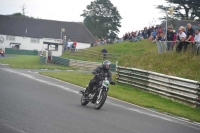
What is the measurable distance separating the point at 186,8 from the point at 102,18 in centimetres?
4872

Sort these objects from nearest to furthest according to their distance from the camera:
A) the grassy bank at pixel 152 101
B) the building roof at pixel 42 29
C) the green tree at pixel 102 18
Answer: the grassy bank at pixel 152 101
the building roof at pixel 42 29
the green tree at pixel 102 18

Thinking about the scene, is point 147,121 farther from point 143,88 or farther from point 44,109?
point 143,88

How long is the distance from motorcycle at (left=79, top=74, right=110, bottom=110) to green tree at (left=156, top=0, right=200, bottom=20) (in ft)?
145

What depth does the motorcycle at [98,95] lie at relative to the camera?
47.9 ft

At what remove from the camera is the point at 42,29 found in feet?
303

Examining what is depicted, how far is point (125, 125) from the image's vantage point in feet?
37.7

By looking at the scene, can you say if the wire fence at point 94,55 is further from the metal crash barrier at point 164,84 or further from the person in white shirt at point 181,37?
the person in white shirt at point 181,37

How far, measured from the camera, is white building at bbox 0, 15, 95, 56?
297 ft

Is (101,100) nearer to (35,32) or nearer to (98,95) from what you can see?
(98,95)

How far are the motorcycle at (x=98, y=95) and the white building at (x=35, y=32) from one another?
74.4 m

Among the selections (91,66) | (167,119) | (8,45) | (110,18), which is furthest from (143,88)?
(110,18)

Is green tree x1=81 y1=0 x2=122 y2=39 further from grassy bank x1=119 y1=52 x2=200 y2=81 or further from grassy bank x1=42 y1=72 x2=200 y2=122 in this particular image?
grassy bank x1=42 y1=72 x2=200 y2=122

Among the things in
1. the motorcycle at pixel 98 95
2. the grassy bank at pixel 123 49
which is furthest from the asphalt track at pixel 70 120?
the grassy bank at pixel 123 49

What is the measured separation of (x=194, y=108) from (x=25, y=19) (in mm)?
79657
